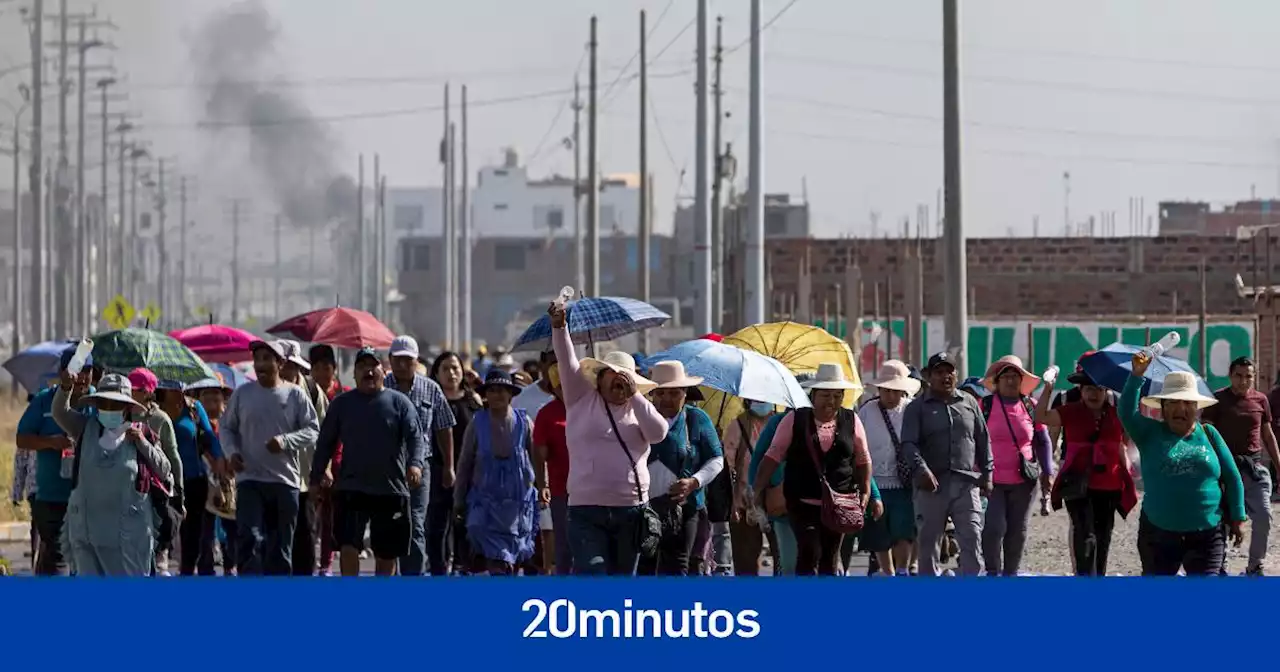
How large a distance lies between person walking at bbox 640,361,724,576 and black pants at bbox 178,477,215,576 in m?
3.51

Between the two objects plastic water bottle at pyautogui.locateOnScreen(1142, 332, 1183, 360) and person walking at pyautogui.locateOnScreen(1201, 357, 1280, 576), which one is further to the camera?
person walking at pyautogui.locateOnScreen(1201, 357, 1280, 576)

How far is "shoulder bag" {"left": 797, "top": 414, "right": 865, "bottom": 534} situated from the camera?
45.8ft

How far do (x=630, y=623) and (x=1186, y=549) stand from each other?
504 cm

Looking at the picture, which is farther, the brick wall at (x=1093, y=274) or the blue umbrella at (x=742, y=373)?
the brick wall at (x=1093, y=274)

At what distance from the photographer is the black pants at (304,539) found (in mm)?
16609

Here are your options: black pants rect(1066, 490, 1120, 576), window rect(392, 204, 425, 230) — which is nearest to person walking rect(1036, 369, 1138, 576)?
black pants rect(1066, 490, 1120, 576)

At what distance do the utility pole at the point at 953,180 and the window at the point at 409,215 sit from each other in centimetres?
14047

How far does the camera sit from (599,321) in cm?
1783

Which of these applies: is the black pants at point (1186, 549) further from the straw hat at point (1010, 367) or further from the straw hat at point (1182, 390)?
the straw hat at point (1010, 367)

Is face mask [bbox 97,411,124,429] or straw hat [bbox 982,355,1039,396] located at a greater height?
straw hat [bbox 982,355,1039,396]

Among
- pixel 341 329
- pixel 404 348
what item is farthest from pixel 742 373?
pixel 341 329

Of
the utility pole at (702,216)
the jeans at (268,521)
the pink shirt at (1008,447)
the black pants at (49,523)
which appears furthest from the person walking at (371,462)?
the utility pole at (702,216)

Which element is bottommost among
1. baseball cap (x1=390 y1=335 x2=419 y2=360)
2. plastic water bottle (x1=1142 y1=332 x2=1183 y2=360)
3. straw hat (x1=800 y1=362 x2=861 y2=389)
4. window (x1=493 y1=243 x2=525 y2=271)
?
straw hat (x1=800 y1=362 x2=861 y2=389)

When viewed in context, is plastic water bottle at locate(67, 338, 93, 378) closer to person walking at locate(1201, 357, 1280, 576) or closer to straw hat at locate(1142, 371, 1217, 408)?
straw hat at locate(1142, 371, 1217, 408)
